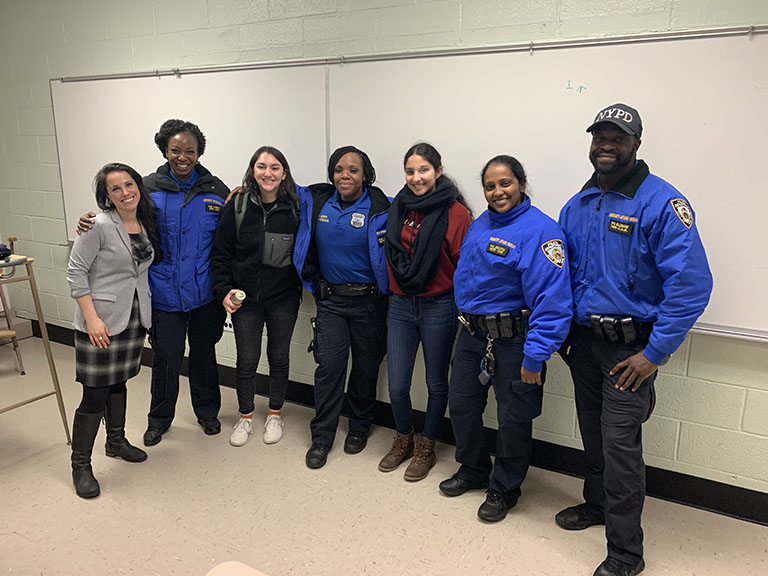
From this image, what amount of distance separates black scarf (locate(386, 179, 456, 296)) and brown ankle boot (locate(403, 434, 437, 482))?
2.63 ft

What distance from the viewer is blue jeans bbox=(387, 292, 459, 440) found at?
8.72ft

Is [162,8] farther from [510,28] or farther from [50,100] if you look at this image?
[510,28]

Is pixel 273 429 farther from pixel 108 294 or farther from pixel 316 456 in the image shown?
pixel 108 294

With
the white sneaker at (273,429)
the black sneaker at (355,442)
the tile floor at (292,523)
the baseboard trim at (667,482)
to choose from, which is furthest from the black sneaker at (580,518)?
the white sneaker at (273,429)

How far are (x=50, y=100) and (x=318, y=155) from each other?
2.45 m

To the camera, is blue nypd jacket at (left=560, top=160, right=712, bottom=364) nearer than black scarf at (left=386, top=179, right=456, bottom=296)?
Yes

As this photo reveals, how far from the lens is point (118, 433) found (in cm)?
291

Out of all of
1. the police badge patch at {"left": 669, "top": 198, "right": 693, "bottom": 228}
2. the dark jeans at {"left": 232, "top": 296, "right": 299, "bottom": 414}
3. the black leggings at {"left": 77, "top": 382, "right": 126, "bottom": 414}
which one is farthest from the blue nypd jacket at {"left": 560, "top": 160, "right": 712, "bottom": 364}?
the black leggings at {"left": 77, "top": 382, "right": 126, "bottom": 414}

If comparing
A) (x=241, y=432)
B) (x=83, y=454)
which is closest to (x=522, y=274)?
(x=241, y=432)

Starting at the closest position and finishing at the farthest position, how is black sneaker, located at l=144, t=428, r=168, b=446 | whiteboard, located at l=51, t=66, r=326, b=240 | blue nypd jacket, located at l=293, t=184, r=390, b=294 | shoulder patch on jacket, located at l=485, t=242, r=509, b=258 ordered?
shoulder patch on jacket, located at l=485, t=242, r=509, b=258 < blue nypd jacket, located at l=293, t=184, r=390, b=294 < black sneaker, located at l=144, t=428, r=168, b=446 < whiteboard, located at l=51, t=66, r=326, b=240

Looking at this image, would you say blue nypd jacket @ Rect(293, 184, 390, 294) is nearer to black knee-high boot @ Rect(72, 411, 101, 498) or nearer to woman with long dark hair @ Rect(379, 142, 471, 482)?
woman with long dark hair @ Rect(379, 142, 471, 482)

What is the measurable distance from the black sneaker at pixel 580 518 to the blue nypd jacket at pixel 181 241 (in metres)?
2.03

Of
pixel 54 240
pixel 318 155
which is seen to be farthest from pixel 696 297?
pixel 54 240

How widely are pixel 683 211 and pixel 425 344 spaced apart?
125cm
